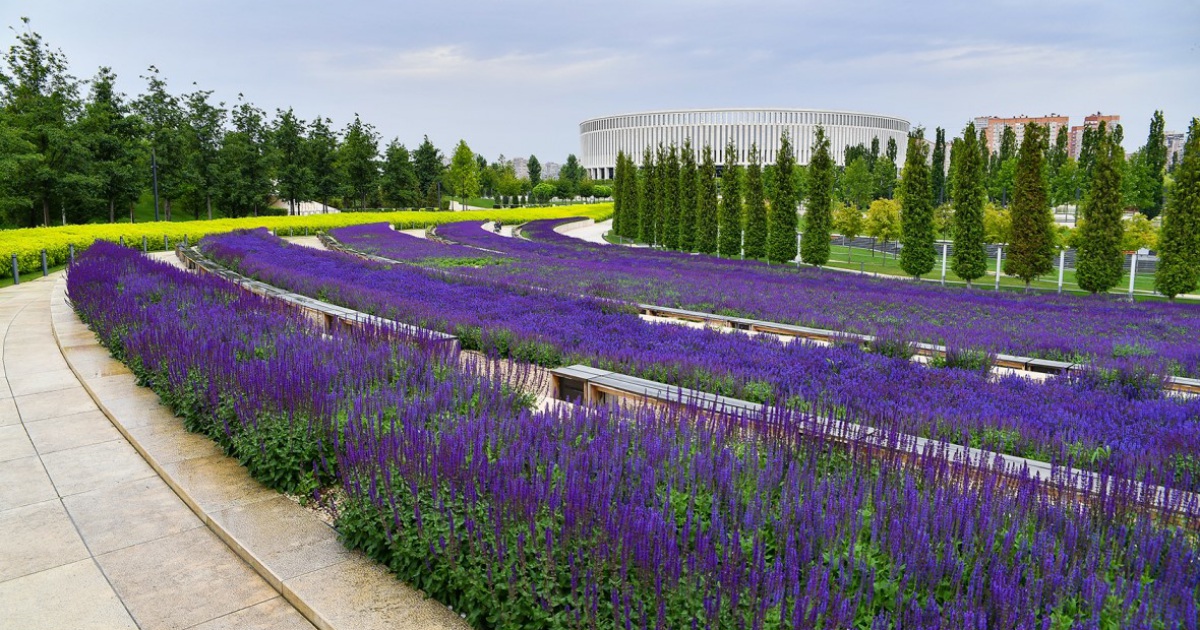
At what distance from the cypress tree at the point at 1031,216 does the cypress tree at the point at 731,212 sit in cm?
1170

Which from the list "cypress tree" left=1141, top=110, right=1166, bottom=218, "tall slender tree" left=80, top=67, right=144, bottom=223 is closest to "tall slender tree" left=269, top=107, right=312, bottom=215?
"tall slender tree" left=80, top=67, right=144, bottom=223

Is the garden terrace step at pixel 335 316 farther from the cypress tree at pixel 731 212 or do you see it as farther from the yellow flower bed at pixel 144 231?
the cypress tree at pixel 731 212

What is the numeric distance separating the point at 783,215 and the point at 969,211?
23.3ft

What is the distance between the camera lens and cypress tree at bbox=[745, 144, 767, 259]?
3159 centimetres

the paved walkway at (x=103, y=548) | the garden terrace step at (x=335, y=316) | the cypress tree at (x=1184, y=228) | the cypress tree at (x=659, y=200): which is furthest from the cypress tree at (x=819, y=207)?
the paved walkway at (x=103, y=548)

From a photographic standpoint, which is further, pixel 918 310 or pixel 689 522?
pixel 918 310

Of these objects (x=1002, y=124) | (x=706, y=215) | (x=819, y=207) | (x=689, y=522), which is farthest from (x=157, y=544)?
(x=1002, y=124)

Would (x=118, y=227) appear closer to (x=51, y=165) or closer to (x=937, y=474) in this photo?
(x=51, y=165)

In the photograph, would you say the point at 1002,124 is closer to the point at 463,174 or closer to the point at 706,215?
the point at 463,174

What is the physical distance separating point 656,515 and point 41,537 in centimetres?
379

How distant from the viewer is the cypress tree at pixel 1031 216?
78.3ft

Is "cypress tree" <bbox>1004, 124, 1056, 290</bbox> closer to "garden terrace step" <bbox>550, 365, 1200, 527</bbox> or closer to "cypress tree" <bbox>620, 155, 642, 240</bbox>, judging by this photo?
"garden terrace step" <bbox>550, 365, 1200, 527</bbox>

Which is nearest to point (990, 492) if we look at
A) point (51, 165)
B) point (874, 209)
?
point (874, 209)

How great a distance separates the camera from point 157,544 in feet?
13.3
